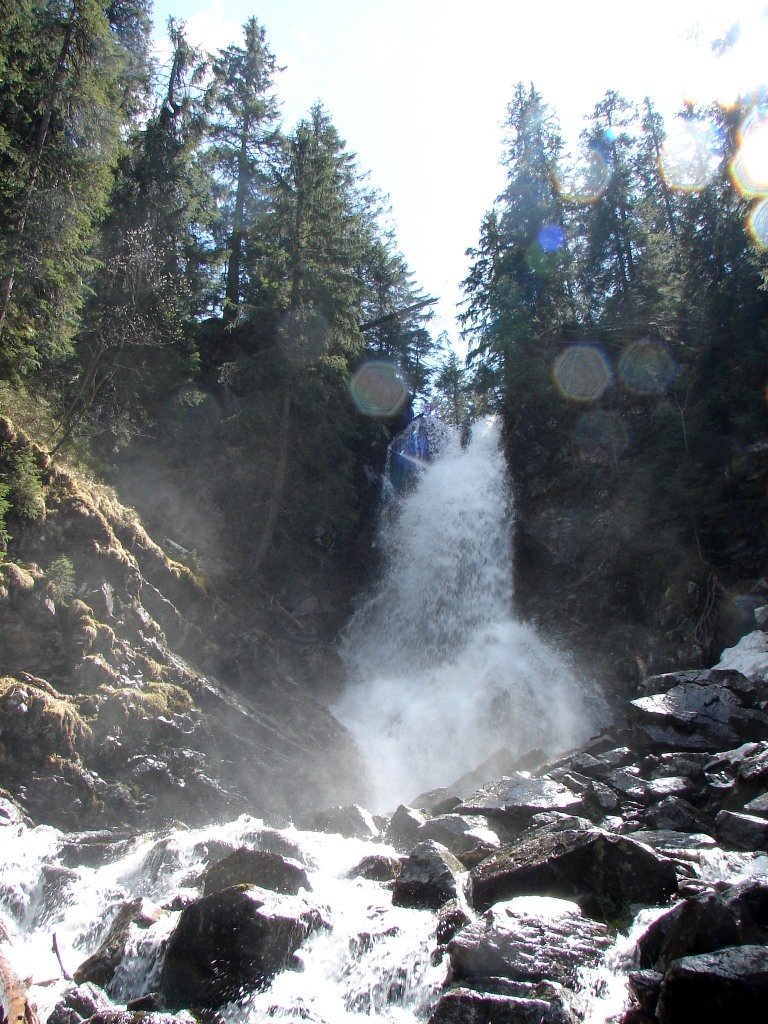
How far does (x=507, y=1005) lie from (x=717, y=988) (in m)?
1.40

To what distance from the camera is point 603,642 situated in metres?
16.9

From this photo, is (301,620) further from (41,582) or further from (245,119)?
(245,119)

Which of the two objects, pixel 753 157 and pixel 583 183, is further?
pixel 583 183

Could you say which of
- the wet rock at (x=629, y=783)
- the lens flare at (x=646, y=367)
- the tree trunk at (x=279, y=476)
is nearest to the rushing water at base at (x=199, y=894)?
the wet rock at (x=629, y=783)

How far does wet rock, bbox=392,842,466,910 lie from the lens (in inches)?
266

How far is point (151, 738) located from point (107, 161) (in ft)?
36.1

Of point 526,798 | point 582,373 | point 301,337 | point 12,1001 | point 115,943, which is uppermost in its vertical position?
point 582,373

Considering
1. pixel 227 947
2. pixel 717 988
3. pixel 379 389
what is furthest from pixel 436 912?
pixel 379 389

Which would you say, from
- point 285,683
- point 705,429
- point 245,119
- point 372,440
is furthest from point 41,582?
point 245,119

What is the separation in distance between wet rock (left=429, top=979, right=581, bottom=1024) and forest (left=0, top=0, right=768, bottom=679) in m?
8.91

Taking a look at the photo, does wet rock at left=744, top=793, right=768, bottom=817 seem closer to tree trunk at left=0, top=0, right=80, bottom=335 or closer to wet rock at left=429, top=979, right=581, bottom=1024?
wet rock at left=429, top=979, right=581, bottom=1024

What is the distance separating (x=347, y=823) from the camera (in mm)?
10070

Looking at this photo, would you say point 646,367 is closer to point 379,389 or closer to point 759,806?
point 379,389

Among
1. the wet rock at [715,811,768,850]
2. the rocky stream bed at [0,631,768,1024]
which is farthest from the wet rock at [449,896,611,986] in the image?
the wet rock at [715,811,768,850]
